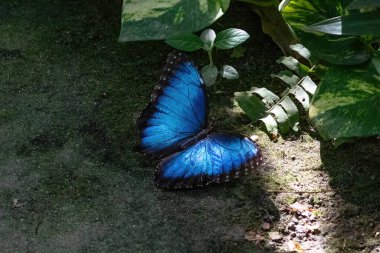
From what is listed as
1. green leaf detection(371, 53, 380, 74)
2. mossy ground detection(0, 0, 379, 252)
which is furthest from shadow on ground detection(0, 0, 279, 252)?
green leaf detection(371, 53, 380, 74)

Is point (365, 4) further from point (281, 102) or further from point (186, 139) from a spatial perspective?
point (186, 139)

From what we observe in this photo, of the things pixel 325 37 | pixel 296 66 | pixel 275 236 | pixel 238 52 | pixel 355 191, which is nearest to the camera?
pixel 275 236

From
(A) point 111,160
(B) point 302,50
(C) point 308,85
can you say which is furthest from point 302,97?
(A) point 111,160

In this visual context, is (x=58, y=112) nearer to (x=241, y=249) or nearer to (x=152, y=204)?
(x=152, y=204)

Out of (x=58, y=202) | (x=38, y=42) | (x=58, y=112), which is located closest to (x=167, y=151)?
(x=58, y=202)

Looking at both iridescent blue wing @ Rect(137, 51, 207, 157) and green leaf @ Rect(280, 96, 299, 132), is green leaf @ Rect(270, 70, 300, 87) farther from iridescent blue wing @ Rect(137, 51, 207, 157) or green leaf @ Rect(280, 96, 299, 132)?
iridescent blue wing @ Rect(137, 51, 207, 157)
